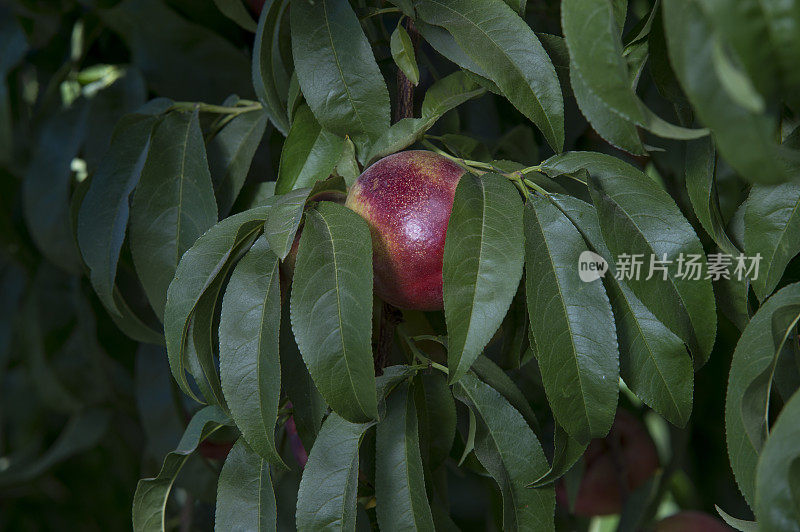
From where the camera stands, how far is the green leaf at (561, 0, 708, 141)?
36cm

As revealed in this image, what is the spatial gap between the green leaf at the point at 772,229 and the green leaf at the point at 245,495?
0.32m

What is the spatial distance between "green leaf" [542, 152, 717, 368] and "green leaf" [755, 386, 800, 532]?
0.11 m

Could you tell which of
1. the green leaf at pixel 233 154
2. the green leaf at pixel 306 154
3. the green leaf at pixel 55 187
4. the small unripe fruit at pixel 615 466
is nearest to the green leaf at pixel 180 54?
the green leaf at pixel 55 187

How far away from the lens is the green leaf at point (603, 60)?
0.36 meters

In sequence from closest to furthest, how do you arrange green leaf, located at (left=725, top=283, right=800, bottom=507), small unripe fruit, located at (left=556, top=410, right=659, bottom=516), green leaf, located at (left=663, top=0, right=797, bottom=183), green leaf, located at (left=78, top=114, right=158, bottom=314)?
green leaf, located at (left=663, top=0, right=797, bottom=183), green leaf, located at (left=725, top=283, right=800, bottom=507), green leaf, located at (left=78, top=114, right=158, bottom=314), small unripe fruit, located at (left=556, top=410, right=659, bottom=516)

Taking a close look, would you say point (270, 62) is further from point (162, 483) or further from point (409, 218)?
point (162, 483)

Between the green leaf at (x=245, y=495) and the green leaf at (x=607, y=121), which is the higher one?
the green leaf at (x=607, y=121)

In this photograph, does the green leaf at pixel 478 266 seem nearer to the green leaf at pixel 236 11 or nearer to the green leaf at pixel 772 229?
the green leaf at pixel 772 229

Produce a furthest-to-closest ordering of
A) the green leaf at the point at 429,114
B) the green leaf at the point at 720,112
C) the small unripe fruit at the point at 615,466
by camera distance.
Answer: the small unripe fruit at the point at 615,466
the green leaf at the point at 429,114
the green leaf at the point at 720,112

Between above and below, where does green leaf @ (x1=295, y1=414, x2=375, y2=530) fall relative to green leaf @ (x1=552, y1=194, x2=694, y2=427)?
below

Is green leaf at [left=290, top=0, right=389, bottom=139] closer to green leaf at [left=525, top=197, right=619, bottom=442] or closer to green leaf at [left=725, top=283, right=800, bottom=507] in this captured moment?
green leaf at [left=525, top=197, right=619, bottom=442]

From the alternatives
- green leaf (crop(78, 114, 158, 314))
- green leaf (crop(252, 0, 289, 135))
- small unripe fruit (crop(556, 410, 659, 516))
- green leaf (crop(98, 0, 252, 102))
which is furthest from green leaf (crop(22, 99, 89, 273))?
small unripe fruit (crop(556, 410, 659, 516))

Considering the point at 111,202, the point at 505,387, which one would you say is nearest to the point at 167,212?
the point at 111,202

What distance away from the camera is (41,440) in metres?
1.19
